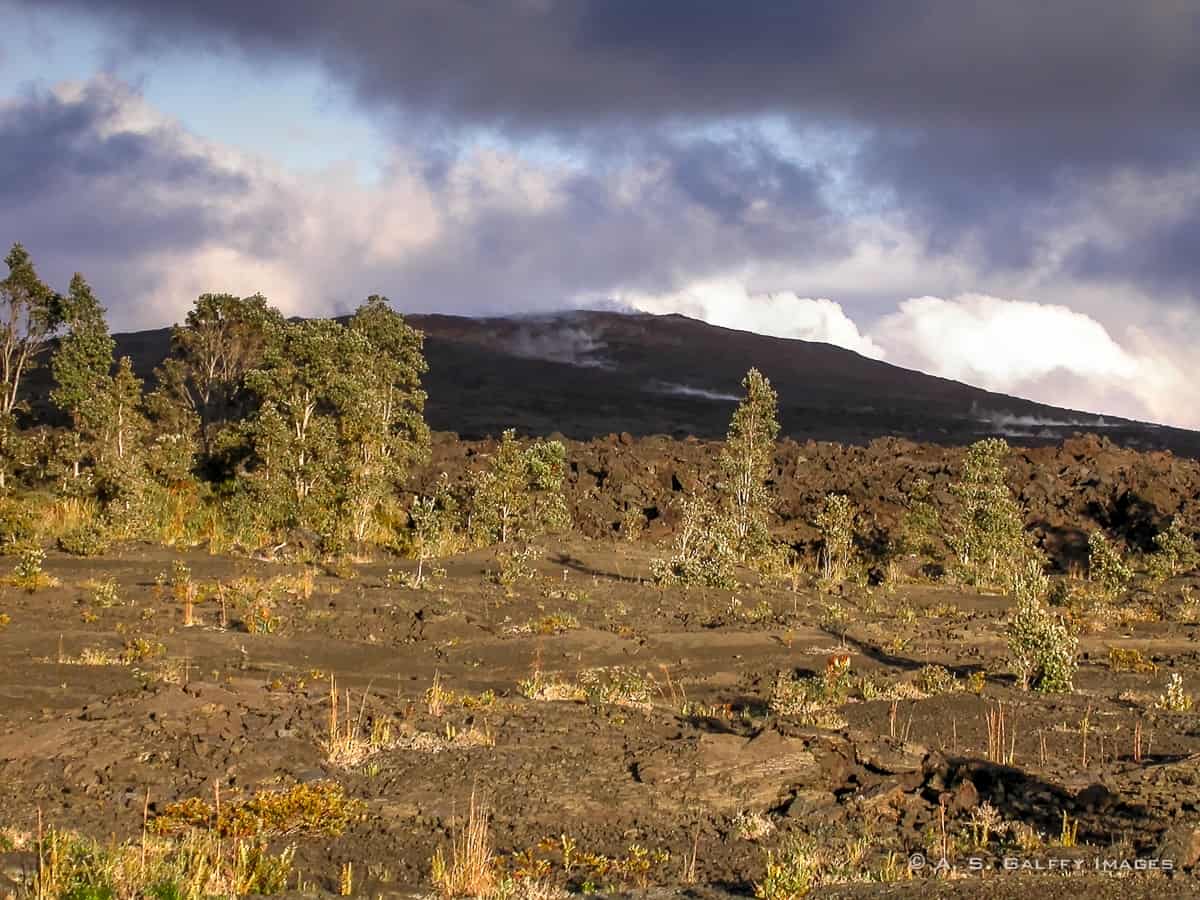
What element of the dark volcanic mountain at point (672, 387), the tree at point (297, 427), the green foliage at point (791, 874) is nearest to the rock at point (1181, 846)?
the green foliage at point (791, 874)

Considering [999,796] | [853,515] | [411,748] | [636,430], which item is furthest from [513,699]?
[636,430]

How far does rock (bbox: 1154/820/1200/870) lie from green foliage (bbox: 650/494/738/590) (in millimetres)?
13254

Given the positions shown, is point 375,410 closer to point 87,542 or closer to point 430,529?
point 430,529

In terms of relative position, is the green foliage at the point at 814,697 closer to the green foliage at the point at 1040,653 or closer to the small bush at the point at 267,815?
the green foliage at the point at 1040,653

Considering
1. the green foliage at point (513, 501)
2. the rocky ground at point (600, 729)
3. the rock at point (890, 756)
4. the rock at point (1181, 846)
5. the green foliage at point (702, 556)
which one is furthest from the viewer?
the green foliage at point (513, 501)

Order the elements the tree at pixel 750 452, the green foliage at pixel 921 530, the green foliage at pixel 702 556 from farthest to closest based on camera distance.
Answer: the tree at pixel 750 452 < the green foliage at pixel 921 530 < the green foliage at pixel 702 556

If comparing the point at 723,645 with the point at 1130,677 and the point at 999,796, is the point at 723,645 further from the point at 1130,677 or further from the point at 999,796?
the point at 999,796

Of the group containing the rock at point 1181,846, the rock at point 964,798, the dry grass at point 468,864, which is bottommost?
the dry grass at point 468,864

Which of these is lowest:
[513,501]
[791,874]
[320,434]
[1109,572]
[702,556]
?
[791,874]

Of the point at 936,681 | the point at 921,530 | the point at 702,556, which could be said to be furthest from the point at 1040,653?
the point at 921,530

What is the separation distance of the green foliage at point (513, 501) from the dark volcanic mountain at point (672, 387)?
27008mm

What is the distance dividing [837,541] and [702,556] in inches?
157

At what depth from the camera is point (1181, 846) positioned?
6.72 metres

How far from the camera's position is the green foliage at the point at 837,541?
79.1 ft
